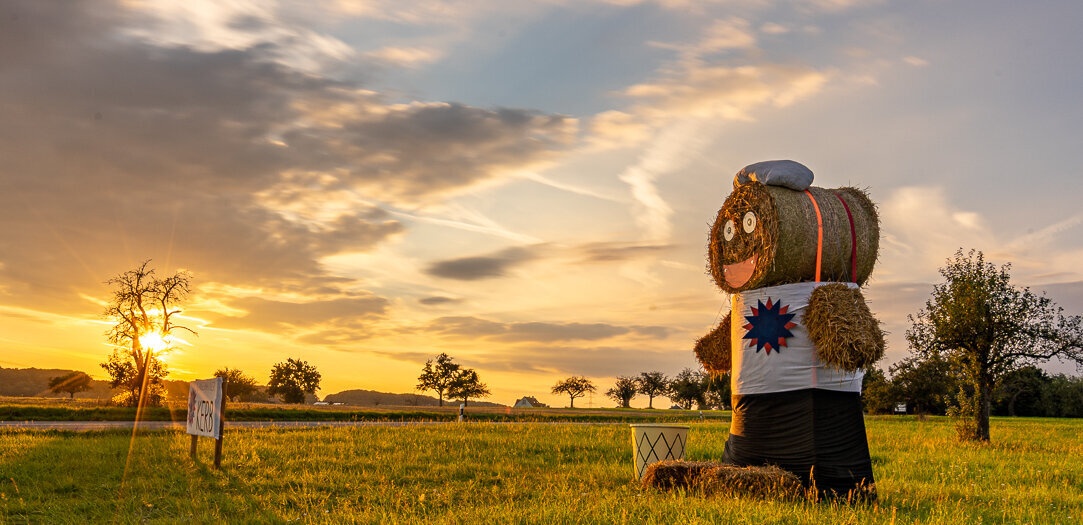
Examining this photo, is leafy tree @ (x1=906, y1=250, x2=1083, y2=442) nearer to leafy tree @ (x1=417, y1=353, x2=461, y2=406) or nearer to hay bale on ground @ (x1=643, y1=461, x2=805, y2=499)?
hay bale on ground @ (x1=643, y1=461, x2=805, y2=499)

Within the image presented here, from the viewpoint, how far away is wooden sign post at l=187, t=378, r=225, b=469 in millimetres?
13669

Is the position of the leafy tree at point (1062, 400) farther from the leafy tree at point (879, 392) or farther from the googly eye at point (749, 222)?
the googly eye at point (749, 222)

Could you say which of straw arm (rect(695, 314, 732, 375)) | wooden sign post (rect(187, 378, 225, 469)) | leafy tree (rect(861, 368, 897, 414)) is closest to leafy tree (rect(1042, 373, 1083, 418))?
leafy tree (rect(861, 368, 897, 414))

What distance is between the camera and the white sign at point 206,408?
1369 cm

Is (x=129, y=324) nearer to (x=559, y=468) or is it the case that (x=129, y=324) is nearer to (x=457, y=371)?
(x=559, y=468)

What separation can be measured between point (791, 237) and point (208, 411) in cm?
1092

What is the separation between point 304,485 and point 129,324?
124 ft

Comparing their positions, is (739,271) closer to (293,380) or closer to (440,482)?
(440,482)

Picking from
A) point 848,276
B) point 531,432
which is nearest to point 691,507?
point 848,276

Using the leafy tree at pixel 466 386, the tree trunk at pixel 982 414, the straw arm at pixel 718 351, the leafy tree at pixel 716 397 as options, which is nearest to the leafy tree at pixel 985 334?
the tree trunk at pixel 982 414

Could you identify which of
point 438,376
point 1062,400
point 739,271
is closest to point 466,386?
point 438,376

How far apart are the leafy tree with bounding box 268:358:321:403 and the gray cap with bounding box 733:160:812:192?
9969 centimetres

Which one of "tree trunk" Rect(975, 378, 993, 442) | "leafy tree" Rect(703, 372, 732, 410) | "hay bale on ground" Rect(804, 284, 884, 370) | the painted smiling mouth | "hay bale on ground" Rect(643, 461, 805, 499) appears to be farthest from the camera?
"leafy tree" Rect(703, 372, 732, 410)

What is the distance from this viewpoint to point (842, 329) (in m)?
10.4
